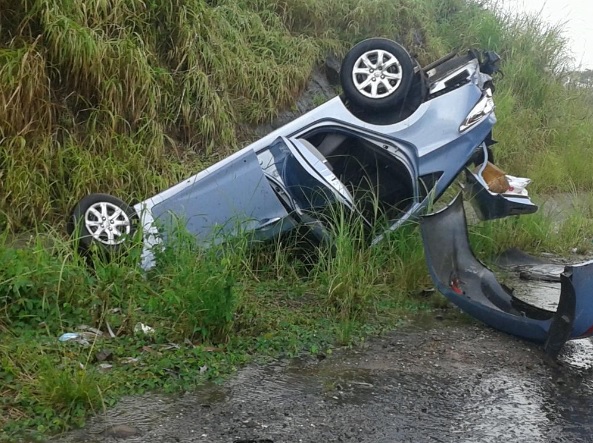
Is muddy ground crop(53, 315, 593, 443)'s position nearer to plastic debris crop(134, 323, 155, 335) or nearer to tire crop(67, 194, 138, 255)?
plastic debris crop(134, 323, 155, 335)

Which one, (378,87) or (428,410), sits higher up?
(378,87)

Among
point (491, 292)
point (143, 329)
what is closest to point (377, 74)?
point (491, 292)

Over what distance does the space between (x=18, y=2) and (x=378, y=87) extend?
315 centimetres

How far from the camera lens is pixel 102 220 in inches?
203

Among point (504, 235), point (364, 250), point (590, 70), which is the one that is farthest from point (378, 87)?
point (590, 70)

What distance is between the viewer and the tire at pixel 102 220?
5.01 metres

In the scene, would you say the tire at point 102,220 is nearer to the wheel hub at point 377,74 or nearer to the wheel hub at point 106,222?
the wheel hub at point 106,222

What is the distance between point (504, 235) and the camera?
23.3ft

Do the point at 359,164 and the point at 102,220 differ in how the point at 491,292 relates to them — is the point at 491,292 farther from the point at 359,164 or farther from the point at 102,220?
the point at 102,220

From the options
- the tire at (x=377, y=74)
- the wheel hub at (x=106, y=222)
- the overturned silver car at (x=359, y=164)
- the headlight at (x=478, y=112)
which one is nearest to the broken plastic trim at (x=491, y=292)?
the overturned silver car at (x=359, y=164)

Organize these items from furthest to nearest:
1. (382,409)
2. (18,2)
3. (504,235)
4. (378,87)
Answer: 1. (504,235)
2. (18,2)
3. (378,87)
4. (382,409)

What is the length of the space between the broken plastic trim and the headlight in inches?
25.6

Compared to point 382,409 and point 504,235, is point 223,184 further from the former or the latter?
point 504,235

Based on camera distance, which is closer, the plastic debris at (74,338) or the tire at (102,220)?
the plastic debris at (74,338)
